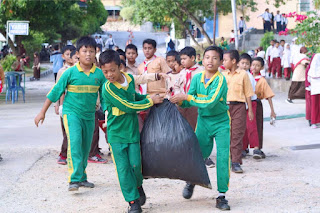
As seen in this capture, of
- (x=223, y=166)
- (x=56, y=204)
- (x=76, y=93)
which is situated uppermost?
(x=76, y=93)

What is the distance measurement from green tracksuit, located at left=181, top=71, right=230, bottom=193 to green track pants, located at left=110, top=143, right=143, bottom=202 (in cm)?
66

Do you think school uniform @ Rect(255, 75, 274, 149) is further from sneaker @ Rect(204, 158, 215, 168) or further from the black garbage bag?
the black garbage bag

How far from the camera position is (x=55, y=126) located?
38.7 feet

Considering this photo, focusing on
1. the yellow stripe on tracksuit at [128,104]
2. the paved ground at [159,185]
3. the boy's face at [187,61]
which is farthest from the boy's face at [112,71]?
the boy's face at [187,61]

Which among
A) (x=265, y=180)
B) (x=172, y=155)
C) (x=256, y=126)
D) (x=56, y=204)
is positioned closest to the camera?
(x=172, y=155)

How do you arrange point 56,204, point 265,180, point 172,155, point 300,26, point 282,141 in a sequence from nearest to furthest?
point 172,155 < point 56,204 < point 265,180 < point 282,141 < point 300,26

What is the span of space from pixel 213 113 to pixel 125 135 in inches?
36.1

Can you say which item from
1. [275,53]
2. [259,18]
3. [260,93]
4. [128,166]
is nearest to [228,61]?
[260,93]

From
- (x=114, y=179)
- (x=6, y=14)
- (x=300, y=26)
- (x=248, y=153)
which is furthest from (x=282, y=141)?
(x=6, y=14)

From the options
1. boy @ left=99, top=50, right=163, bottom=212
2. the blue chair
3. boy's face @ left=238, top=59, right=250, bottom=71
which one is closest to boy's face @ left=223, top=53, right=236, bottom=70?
boy's face @ left=238, top=59, right=250, bottom=71

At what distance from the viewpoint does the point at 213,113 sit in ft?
18.9

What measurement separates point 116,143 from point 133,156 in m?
0.20

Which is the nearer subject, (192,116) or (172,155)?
(172,155)

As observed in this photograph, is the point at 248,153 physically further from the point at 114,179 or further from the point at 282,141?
the point at 114,179
